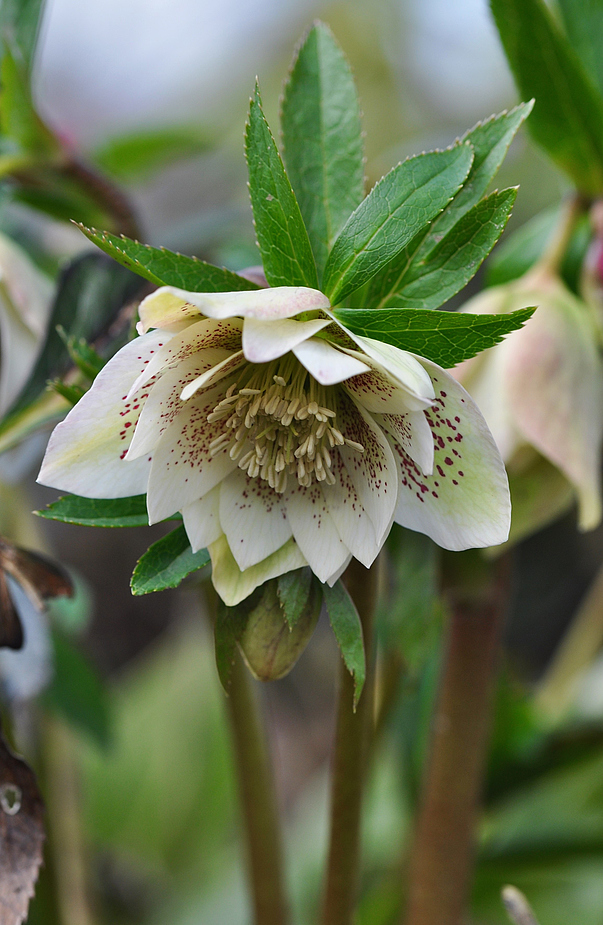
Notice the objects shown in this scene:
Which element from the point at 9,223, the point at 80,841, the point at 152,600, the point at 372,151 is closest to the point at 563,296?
the point at 9,223

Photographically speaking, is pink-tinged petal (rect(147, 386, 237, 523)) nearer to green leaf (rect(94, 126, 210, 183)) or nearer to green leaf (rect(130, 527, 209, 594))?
green leaf (rect(130, 527, 209, 594))

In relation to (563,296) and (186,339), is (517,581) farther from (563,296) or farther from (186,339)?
(186,339)

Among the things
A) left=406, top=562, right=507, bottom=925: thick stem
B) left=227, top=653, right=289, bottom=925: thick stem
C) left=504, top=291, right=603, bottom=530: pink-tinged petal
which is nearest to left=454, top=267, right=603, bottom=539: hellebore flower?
left=504, top=291, right=603, bottom=530: pink-tinged petal

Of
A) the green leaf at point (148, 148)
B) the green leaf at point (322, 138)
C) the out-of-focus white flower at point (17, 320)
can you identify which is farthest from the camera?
the green leaf at point (148, 148)

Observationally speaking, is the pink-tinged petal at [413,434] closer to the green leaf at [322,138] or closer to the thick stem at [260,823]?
the green leaf at [322,138]

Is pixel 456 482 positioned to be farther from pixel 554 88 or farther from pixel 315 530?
pixel 554 88

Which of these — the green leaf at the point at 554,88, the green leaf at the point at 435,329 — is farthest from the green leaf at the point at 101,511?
the green leaf at the point at 554,88
